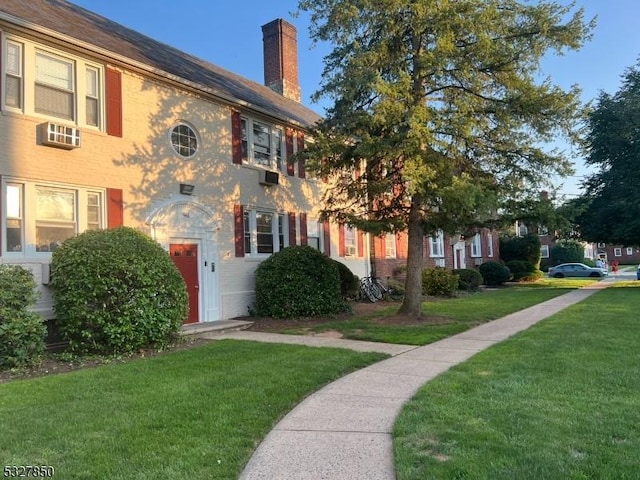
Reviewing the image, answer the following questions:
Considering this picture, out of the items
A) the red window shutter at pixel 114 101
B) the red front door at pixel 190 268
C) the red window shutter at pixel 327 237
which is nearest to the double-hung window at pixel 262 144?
the red window shutter at pixel 327 237

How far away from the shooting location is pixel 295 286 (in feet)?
44.7

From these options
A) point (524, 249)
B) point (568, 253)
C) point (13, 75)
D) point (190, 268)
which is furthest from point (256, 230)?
point (568, 253)

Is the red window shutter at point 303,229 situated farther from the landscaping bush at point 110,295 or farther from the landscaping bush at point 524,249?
the landscaping bush at point 524,249

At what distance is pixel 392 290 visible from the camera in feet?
66.2

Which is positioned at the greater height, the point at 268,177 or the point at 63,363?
the point at 268,177

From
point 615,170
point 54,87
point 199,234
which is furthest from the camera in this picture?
point 615,170

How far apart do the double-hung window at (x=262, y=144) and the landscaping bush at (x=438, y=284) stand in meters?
8.63

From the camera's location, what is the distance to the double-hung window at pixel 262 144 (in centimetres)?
1457

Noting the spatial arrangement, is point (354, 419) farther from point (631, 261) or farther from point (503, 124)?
point (631, 261)

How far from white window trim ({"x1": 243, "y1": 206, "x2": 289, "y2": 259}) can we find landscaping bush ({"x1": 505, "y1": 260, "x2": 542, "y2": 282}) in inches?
937

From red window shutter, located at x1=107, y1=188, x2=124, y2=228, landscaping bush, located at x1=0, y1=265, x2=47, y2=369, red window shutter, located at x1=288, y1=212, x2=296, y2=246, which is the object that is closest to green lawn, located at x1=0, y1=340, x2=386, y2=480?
landscaping bush, located at x1=0, y1=265, x2=47, y2=369

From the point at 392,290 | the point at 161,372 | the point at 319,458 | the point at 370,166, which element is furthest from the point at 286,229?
the point at 319,458

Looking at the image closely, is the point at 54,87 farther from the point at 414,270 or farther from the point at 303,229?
the point at 414,270

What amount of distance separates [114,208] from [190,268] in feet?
8.07
